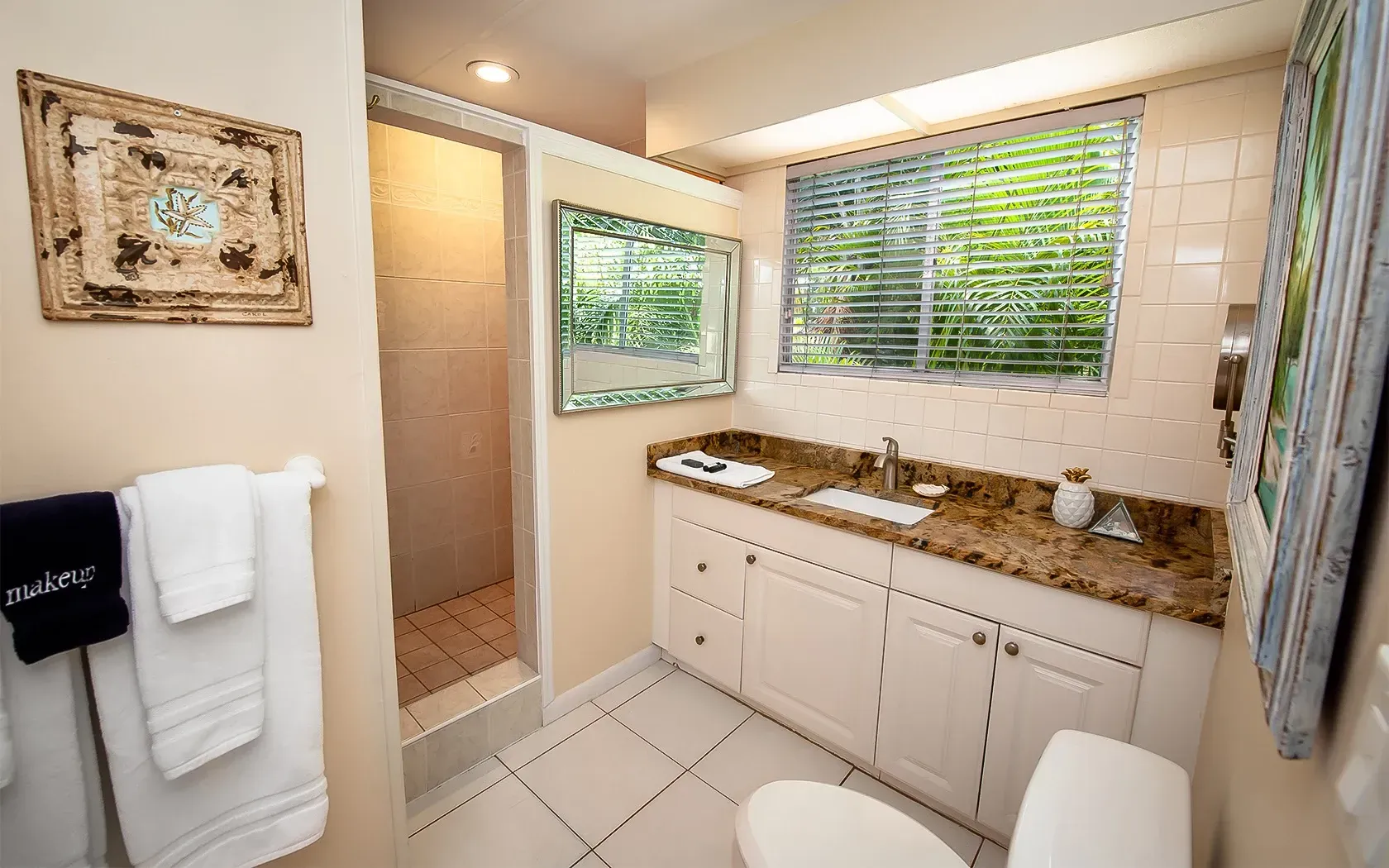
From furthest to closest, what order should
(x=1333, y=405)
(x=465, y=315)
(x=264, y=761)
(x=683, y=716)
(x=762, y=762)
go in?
(x=465, y=315) → (x=683, y=716) → (x=762, y=762) → (x=264, y=761) → (x=1333, y=405)

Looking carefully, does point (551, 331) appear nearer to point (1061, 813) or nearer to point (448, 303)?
point (448, 303)

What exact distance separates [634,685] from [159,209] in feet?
6.92

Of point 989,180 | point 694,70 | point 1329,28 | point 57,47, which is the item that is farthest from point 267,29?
point 989,180

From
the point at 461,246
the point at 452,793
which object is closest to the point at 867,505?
the point at 452,793

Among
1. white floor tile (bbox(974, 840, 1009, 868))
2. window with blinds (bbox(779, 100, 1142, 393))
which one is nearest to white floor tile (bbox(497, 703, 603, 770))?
white floor tile (bbox(974, 840, 1009, 868))

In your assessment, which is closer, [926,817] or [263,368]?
[263,368]

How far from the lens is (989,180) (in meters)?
1.94

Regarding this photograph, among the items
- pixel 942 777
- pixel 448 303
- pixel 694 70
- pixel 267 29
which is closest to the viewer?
pixel 267 29

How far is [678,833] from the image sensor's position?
1679 mm

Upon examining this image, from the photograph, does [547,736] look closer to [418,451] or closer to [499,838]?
[499,838]

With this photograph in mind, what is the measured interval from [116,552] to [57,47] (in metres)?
0.79

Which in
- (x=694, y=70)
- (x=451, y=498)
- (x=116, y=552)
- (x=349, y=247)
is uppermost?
(x=694, y=70)

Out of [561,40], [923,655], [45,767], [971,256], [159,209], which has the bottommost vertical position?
[923,655]

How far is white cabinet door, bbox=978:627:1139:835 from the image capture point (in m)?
1.38
